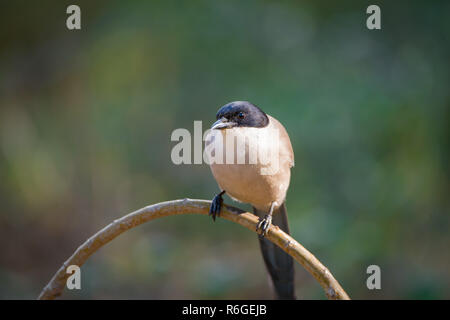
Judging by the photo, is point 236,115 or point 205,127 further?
point 205,127

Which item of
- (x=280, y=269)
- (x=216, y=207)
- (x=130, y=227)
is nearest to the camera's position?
(x=130, y=227)

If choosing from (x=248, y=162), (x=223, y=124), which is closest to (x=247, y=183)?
(x=248, y=162)

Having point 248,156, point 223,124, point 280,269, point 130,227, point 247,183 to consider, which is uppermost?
point 223,124

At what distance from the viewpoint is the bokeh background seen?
3.67 meters

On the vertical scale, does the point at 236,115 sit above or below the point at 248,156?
above

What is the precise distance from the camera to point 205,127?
4359mm

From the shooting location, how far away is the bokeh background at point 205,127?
3674 mm

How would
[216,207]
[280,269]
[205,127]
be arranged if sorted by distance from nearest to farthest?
1. [216,207]
2. [280,269]
3. [205,127]

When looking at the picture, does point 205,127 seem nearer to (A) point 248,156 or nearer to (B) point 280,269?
(B) point 280,269

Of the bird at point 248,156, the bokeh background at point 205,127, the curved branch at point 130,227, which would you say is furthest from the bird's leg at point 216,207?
the bokeh background at point 205,127

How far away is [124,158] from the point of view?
4305mm

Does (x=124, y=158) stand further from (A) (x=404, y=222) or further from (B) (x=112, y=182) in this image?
(A) (x=404, y=222)
